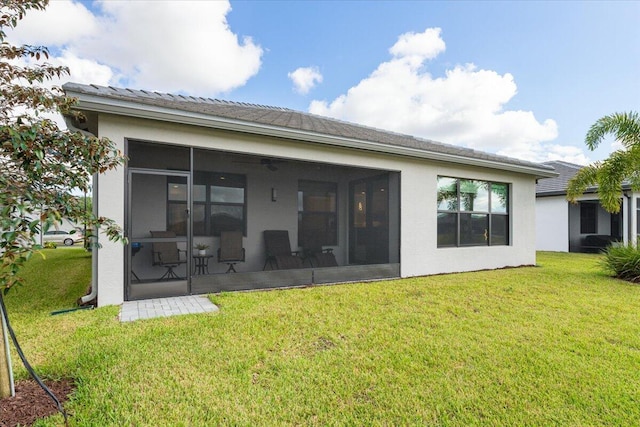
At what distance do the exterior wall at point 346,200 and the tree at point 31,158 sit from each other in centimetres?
201

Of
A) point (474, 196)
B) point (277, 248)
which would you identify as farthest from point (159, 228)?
point (474, 196)

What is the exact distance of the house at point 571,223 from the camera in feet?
43.8

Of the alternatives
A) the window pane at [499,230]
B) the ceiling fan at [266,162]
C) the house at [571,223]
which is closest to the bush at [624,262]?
the window pane at [499,230]

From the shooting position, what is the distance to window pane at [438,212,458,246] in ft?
25.4

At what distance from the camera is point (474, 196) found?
8.37 meters

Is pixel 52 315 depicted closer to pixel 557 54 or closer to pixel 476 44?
pixel 476 44

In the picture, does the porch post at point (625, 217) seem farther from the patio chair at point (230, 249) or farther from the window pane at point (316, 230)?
the patio chair at point (230, 249)

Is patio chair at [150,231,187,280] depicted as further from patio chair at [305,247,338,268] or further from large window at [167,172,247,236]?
patio chair at [305,247,338,268]

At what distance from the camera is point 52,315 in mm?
4176

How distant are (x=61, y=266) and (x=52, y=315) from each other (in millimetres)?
5781

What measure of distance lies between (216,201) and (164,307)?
3.41 meters

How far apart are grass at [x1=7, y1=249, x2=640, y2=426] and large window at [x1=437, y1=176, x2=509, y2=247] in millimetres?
3063

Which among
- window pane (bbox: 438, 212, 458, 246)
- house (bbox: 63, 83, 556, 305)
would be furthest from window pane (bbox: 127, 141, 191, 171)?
window pane (bbox: 438, 212, 458, 246)

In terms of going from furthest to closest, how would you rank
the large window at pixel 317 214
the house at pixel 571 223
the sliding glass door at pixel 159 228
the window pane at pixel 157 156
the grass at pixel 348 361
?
the house at pixel 571 223 → the large window at pixel 317 214 → the window pane at pixel 157 156 → the sliding glass door at pixel 159 228 → the grass at pixel 348 361
